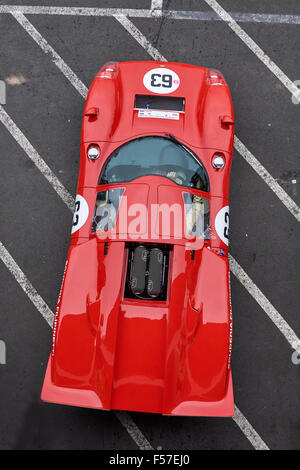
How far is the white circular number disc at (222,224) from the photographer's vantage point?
426cm

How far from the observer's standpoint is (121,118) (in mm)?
4469

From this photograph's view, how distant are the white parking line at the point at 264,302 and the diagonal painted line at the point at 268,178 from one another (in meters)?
0.98

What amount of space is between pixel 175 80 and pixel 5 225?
105 inches

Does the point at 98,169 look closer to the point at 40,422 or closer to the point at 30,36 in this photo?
the point at 30,36

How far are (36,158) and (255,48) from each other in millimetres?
3220

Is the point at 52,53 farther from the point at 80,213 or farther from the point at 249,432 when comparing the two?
the point at 249,432

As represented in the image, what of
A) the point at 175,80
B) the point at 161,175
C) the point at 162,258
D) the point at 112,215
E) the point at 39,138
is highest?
the point at 175,80

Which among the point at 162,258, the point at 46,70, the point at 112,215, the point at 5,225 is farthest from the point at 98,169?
the point at 46,70

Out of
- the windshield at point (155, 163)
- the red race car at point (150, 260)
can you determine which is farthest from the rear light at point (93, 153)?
the windshield at point (155, 163)

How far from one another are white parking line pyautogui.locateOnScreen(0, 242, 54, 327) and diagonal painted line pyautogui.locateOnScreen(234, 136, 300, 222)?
10.1ft

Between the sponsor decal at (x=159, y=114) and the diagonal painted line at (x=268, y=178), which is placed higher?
the sponsor decal at (x=159, y=114)

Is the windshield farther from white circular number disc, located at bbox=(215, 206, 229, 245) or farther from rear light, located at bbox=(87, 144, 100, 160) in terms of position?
white circular number disc, located at bbox=(215, 206, 229, 245)

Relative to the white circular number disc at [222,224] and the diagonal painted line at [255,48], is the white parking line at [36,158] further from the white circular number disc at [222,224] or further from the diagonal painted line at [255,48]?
the diagonal painted line at [255,48]

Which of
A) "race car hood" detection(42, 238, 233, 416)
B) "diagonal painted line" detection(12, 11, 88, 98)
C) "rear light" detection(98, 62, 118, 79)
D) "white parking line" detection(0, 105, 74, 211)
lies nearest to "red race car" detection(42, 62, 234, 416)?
"race car hood" detection(42, 238, 233, 416)
